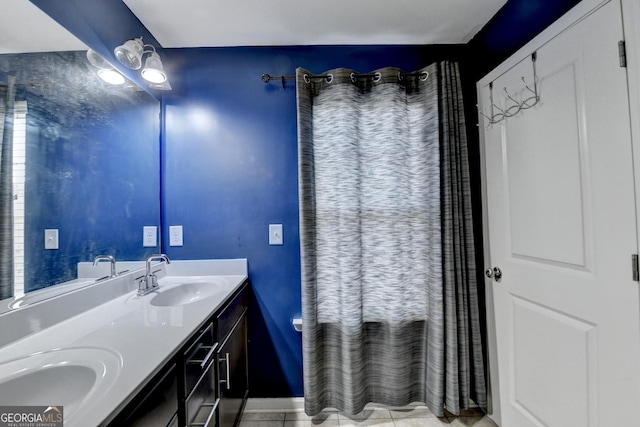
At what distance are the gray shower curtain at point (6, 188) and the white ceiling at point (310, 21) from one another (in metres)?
0.94

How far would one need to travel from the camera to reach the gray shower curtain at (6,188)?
81 cm

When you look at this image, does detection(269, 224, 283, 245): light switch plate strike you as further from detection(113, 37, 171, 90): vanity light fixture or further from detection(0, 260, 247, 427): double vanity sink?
detection(113, 37, 171, 90): vanity light fixture

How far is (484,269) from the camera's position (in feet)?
5.08

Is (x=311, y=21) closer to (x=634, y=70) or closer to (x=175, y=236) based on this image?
(x=634, y=70)

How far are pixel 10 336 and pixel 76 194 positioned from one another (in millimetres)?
563

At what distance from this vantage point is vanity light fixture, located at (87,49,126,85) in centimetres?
116

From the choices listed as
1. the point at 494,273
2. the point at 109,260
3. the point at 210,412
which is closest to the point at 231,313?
the point at 210,412

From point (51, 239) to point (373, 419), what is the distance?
76.2 inches

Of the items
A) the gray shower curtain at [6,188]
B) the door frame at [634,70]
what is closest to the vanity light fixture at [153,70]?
the gray shower curtain at [6,188]

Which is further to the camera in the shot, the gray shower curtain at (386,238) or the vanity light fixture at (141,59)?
the gray shower curtain at (386,238)

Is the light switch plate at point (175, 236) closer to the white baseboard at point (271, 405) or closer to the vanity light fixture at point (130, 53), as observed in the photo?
the vanity light fixture at point (130, 53)

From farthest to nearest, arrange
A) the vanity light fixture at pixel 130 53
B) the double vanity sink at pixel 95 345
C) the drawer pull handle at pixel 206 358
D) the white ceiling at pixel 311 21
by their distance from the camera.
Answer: the white ceiling at pixel 311 21 → the vanity light fixture at pixel 130 53 → the drawer pull handle at pixel 206 358 → the double vanity sink at pixel 95 345

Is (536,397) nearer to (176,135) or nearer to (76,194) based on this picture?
(76,194)

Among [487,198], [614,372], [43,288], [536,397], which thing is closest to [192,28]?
[43,288]
